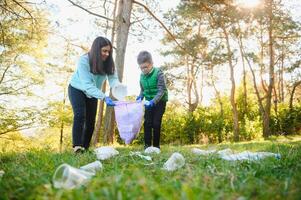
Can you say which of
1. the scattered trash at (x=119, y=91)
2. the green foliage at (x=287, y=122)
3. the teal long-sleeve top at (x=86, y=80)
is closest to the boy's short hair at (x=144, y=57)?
the scattered trash at (x=119, y=91)

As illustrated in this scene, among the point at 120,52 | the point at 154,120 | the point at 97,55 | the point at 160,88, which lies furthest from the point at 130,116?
the point at 120,52

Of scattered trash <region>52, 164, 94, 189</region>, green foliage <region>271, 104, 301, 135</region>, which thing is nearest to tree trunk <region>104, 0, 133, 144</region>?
scattered trash <region>52, 164, 94, 189</region>

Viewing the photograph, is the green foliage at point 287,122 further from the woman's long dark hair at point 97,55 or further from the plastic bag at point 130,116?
A: the woman's long dark hair at point 97,55

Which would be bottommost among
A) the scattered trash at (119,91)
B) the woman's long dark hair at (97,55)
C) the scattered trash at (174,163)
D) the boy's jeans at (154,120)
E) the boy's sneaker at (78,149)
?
the boy's sneaker at (78,149)

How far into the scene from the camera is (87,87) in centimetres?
441

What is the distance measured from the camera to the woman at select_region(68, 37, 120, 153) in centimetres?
446

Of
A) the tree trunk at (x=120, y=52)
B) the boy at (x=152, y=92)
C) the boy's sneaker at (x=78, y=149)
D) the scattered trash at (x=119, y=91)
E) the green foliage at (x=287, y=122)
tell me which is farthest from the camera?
the green foliage at (x=287, y=122)

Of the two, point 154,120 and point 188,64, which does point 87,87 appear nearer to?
point 154,120

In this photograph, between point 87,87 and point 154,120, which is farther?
point 154,120

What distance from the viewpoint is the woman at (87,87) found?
446 centimetres

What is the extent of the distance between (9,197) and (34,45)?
49.0ft

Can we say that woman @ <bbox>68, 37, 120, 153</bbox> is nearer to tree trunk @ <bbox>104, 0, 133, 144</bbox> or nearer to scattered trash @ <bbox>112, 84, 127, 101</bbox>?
scattered trash @ <bbox>112, 84, 127, 101</bbox>

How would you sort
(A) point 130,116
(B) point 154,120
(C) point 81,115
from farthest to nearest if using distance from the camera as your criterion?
(B) point 154,120
(A) point 130,116
(C) point 81,115

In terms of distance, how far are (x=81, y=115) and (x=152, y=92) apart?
4.55 ft
